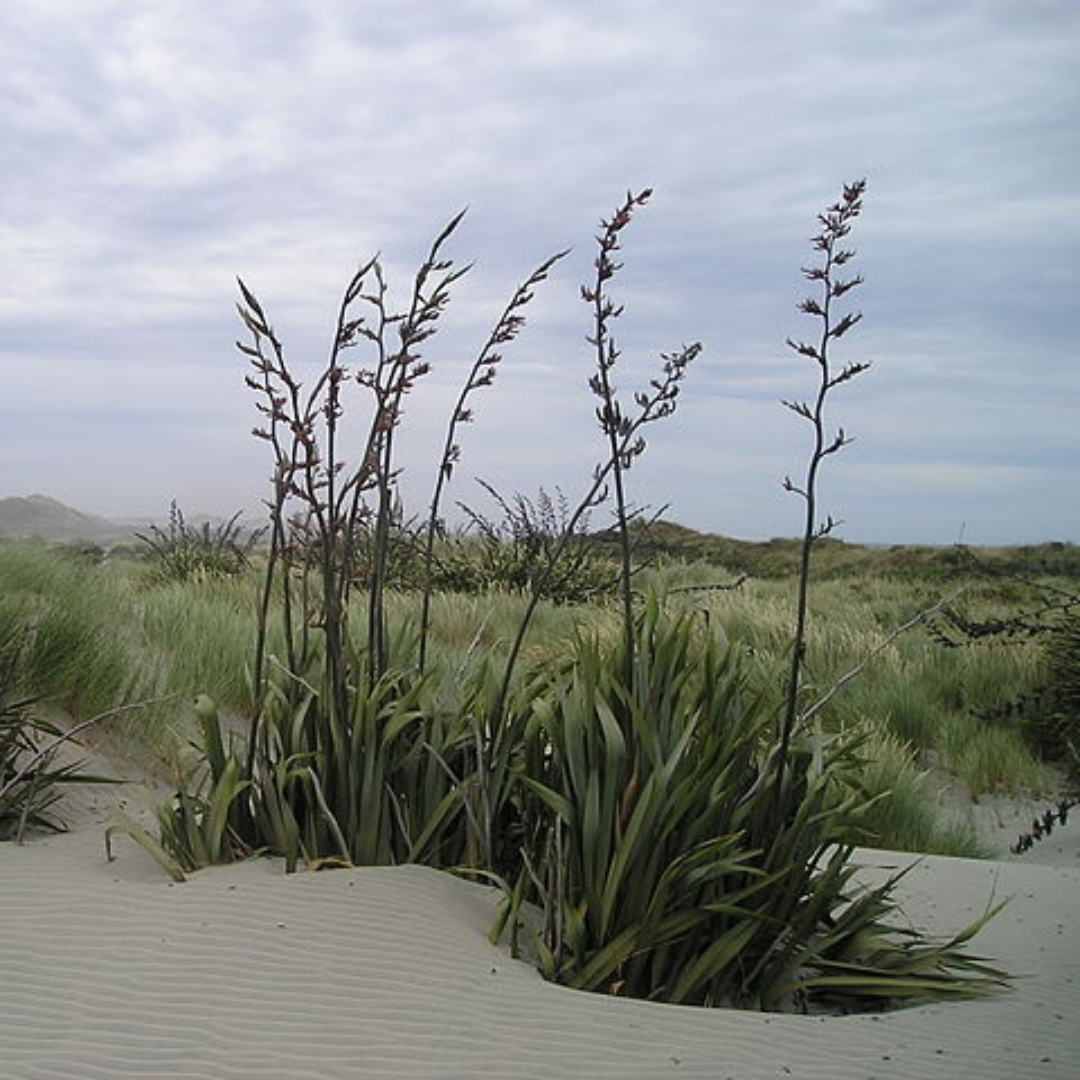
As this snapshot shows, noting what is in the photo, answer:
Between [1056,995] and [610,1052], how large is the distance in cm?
177

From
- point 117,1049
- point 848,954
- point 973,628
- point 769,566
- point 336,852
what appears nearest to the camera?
point 117,1049

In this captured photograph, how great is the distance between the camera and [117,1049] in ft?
9.61

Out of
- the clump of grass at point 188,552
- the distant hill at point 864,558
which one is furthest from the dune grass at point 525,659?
the distant hill at point 864,558

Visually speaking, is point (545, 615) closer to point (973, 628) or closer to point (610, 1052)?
point (973, 628)

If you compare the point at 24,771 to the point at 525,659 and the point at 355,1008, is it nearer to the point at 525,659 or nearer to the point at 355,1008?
the point at 355,1008

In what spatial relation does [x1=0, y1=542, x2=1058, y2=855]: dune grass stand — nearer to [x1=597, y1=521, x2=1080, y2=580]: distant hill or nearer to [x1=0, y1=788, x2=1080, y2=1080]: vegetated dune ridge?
[x1=0, y1=788, x2=1080, y2=1080]: vegetated dune ridge

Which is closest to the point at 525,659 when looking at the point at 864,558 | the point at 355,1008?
the point at 355,1008

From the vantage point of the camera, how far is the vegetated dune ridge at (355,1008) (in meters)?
2.93

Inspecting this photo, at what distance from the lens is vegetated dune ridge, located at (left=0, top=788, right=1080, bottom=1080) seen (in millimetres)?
2926


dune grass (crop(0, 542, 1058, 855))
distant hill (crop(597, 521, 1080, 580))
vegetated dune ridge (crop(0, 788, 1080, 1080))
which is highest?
distant hill (crop(597, 521, 1080, 580))

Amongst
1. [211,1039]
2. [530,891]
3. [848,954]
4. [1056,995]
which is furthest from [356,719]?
[1056,995]

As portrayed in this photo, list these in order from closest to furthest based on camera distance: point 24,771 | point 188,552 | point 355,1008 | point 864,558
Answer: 1. point 355,1008
2. point 24,771
3. point 188,552
4. point 864,558

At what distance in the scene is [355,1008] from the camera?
3.12 meters

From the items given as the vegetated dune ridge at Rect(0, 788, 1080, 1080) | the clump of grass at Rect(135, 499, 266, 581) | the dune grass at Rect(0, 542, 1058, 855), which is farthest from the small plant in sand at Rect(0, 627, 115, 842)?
the clump of grass at Rect(135, 499, 266, 581)
